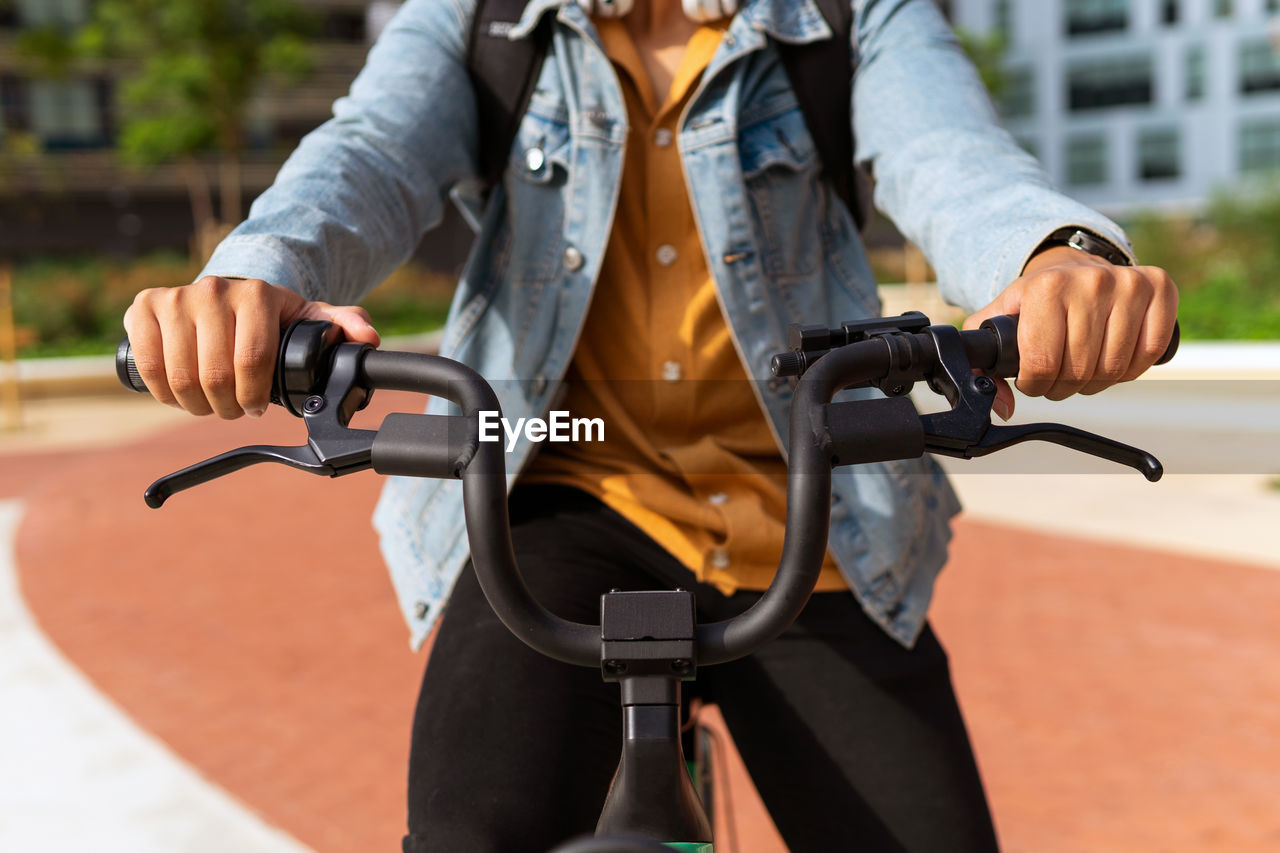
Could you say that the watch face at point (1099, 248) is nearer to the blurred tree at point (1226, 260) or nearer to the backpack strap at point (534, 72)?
the backpack strap at point (534, 72)

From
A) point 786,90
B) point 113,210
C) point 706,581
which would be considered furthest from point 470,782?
point 113,210

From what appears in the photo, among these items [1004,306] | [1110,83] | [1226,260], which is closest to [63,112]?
[1226,260]

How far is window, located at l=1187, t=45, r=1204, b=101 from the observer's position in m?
41.4

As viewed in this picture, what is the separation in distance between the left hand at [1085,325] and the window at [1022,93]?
149ft

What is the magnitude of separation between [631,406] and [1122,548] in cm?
482

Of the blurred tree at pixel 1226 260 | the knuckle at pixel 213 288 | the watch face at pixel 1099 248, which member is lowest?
the blurred tree at pixel 1226 260

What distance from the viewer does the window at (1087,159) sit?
43.4 meters

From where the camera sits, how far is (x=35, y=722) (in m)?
3.91

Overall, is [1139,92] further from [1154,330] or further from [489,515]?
[489,515]

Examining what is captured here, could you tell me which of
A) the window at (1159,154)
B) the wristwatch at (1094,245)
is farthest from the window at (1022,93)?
the wristwatch at (1094,245)

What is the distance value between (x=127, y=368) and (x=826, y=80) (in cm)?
103

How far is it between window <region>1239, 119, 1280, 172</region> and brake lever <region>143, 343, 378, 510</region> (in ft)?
151

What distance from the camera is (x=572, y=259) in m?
1.60

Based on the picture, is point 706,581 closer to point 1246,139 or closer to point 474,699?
point 474,699
